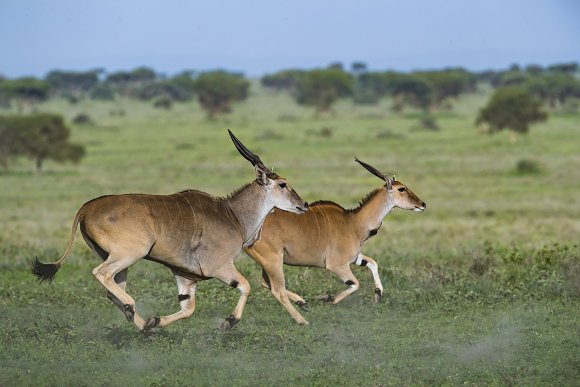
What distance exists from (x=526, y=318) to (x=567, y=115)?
5620 cm

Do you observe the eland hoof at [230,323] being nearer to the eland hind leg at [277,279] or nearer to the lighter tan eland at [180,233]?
the lighter tan eland at [180,233]

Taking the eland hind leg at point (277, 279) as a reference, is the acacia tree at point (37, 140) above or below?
below

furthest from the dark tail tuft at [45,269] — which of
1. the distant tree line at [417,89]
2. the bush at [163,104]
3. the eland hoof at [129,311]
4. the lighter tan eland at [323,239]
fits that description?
the bush at [163,104]

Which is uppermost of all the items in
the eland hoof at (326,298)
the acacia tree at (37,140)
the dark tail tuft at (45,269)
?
the dark tail tuft at (45,269)

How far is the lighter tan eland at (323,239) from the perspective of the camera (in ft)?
32.8

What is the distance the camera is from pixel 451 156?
40.7m

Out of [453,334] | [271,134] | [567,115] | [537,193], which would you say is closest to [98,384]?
[453,334]

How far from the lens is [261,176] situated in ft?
31.2

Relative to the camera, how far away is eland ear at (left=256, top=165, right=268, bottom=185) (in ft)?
30.9

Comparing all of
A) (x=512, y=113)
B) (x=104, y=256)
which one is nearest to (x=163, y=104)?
(x=512, y=113)

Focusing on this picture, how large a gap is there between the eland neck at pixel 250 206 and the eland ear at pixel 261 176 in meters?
0.09

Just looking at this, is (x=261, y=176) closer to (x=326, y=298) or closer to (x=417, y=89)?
(x=326, y=298)

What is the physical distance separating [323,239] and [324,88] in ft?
224

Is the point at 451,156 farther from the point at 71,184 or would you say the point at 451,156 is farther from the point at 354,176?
the point at 71,184
